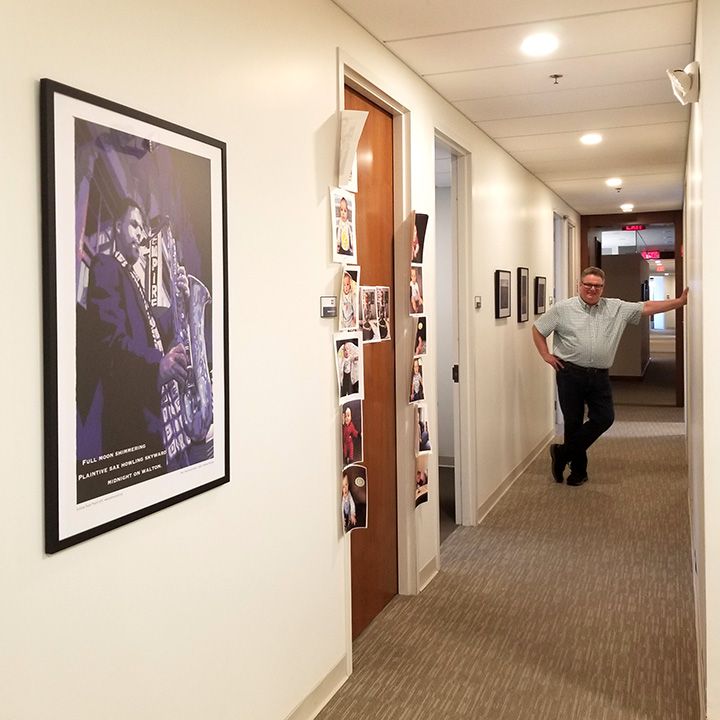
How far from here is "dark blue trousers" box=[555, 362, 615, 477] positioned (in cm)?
622

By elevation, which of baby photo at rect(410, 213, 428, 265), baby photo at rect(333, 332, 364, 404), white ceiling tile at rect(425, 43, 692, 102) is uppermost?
white ceiling tile at rect(425, 43, 692, 102)

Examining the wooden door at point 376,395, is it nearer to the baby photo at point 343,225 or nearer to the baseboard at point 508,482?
the baby photo at point 343,225

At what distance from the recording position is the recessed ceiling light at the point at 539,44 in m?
3.59

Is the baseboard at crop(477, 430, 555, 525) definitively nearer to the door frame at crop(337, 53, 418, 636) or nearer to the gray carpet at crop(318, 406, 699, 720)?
the gray carpet at crop(318, 406, 699, 720)

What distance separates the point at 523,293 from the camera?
6887 mm

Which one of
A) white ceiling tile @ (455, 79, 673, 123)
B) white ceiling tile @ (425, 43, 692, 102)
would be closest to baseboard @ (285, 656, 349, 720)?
white ceiling tile @ (425, 43, 692, 102)

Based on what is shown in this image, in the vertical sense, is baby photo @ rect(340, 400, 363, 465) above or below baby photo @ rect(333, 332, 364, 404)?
below

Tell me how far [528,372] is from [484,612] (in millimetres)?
3664

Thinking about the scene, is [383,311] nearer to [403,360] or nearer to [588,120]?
[403,360]

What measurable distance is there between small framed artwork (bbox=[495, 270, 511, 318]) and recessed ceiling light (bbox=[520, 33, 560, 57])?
217 centimetres

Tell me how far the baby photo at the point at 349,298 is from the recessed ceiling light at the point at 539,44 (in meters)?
1.31

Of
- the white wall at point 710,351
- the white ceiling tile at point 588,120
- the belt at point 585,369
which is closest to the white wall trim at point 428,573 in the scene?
the white wall at point 710,351

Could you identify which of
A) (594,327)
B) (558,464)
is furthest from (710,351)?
(558,464)

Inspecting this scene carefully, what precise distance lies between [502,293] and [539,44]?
249cm
